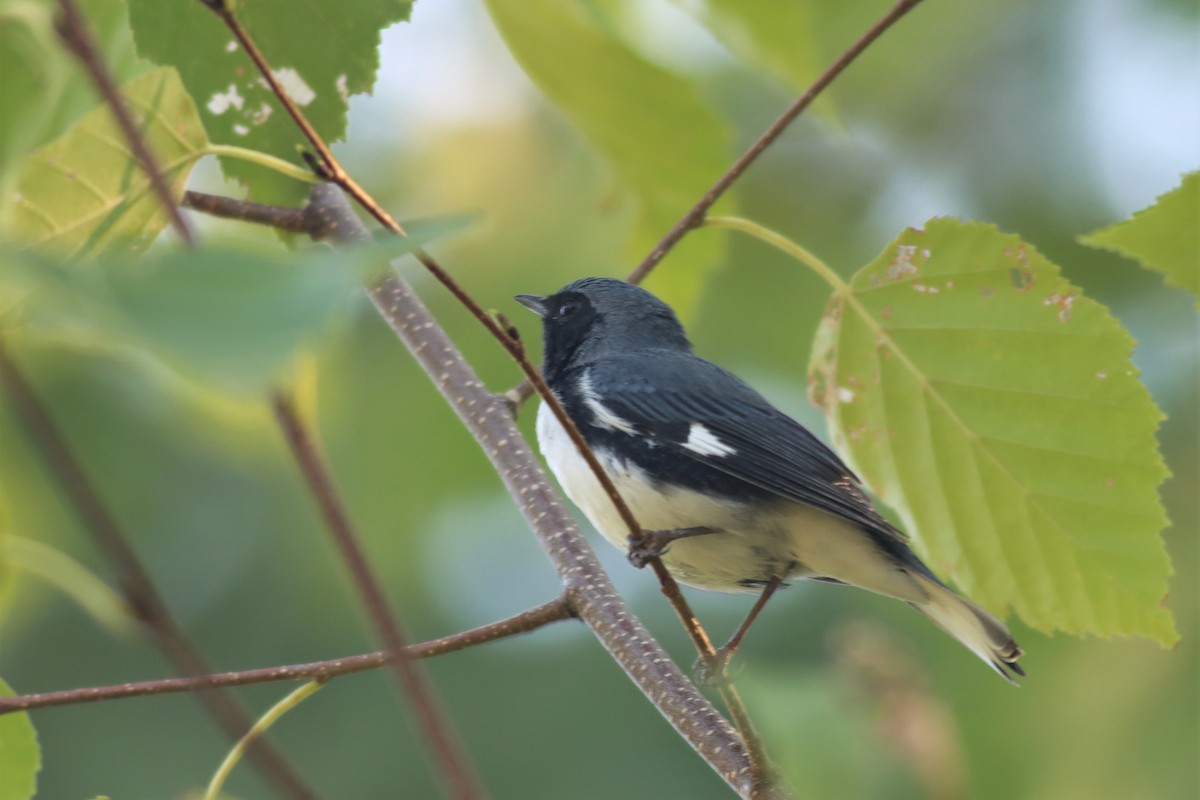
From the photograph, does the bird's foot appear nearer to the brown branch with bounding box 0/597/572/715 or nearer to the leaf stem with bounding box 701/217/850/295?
the brown branch with bounding box 0/597/572/715

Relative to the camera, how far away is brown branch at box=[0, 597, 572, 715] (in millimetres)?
1377

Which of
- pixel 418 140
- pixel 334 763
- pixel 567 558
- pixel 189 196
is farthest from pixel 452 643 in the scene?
pixel 334 763

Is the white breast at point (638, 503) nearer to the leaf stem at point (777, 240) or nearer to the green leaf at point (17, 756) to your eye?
the leaf stem at point (777, 240)

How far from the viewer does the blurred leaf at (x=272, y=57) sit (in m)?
1.66

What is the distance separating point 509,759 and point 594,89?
4445 millimetres

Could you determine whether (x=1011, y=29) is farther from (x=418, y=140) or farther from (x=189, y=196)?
(x=189, y=196)

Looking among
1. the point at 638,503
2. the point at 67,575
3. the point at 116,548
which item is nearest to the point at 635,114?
the point at 638,503

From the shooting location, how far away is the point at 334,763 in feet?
20.6

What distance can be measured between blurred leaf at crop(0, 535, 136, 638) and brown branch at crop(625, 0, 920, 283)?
95cm

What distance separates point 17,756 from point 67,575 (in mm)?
387

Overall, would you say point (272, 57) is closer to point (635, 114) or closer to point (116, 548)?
point (635, 114)

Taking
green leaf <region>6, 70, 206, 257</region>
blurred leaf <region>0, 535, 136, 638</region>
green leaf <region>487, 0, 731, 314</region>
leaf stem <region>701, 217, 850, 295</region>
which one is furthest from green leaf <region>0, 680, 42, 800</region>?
green leaf <region>487, 0, 731, 314</region>

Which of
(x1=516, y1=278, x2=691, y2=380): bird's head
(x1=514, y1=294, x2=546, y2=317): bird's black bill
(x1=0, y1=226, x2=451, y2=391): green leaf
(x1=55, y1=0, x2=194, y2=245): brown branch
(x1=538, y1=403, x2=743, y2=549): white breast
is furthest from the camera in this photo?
(x1=514, y1=294, x2=546, y2=317): bird's black bill

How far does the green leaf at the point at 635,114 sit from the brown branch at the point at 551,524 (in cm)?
44
